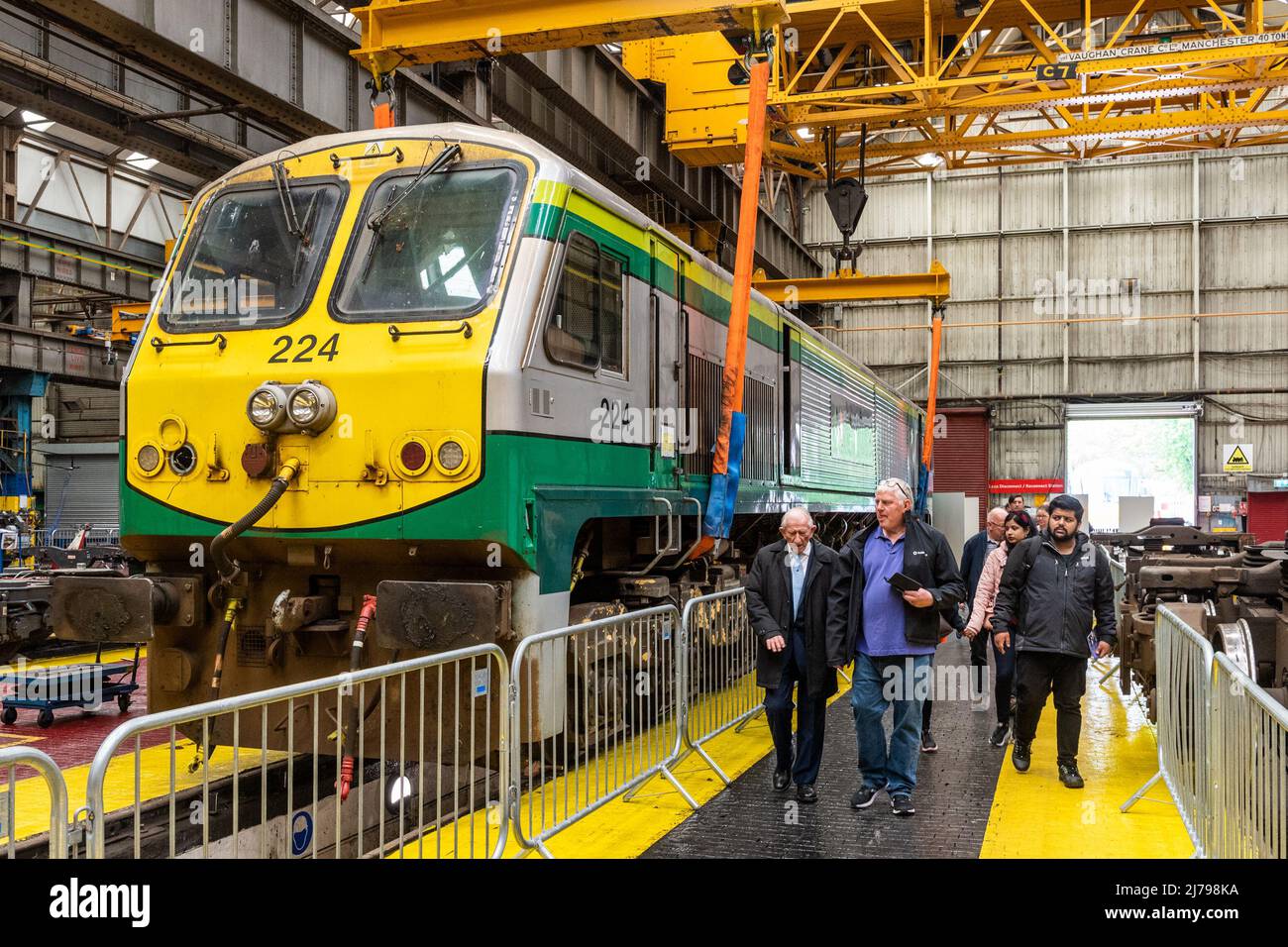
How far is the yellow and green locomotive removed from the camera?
616 centimetres

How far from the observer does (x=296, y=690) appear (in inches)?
163

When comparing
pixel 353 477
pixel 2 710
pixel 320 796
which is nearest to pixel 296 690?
pixel 353 477

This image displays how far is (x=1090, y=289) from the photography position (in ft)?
109

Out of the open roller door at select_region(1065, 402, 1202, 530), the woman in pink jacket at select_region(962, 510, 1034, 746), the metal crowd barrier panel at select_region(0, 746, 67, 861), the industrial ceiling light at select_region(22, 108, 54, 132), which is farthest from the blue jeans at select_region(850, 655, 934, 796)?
the open roller door at select_region(1065, 402, 1202, 530)

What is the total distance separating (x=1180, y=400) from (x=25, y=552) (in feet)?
95.8

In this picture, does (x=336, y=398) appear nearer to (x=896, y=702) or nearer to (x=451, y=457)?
(x=451, y=457)

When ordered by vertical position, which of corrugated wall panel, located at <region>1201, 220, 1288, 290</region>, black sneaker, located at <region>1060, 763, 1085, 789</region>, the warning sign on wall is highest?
corrugated wall panel, located at <region>1201, 220, 1288, 290</region>

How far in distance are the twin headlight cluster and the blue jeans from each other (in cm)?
334

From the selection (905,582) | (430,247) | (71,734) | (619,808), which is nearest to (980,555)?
(905,582)

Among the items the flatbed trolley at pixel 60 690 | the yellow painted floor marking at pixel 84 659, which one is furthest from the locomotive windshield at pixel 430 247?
the yellow painted floor marking at pixel 84 659

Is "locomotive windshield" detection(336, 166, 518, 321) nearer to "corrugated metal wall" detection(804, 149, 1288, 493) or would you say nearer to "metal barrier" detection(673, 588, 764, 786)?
"metal barrier" detection(673, 588, 764, 786)

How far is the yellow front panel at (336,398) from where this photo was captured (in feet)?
20.3

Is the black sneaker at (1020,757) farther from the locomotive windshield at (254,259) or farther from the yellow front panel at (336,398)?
the locomotive windshield at (254,259)

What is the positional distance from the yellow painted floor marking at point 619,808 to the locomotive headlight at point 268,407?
235 cm
